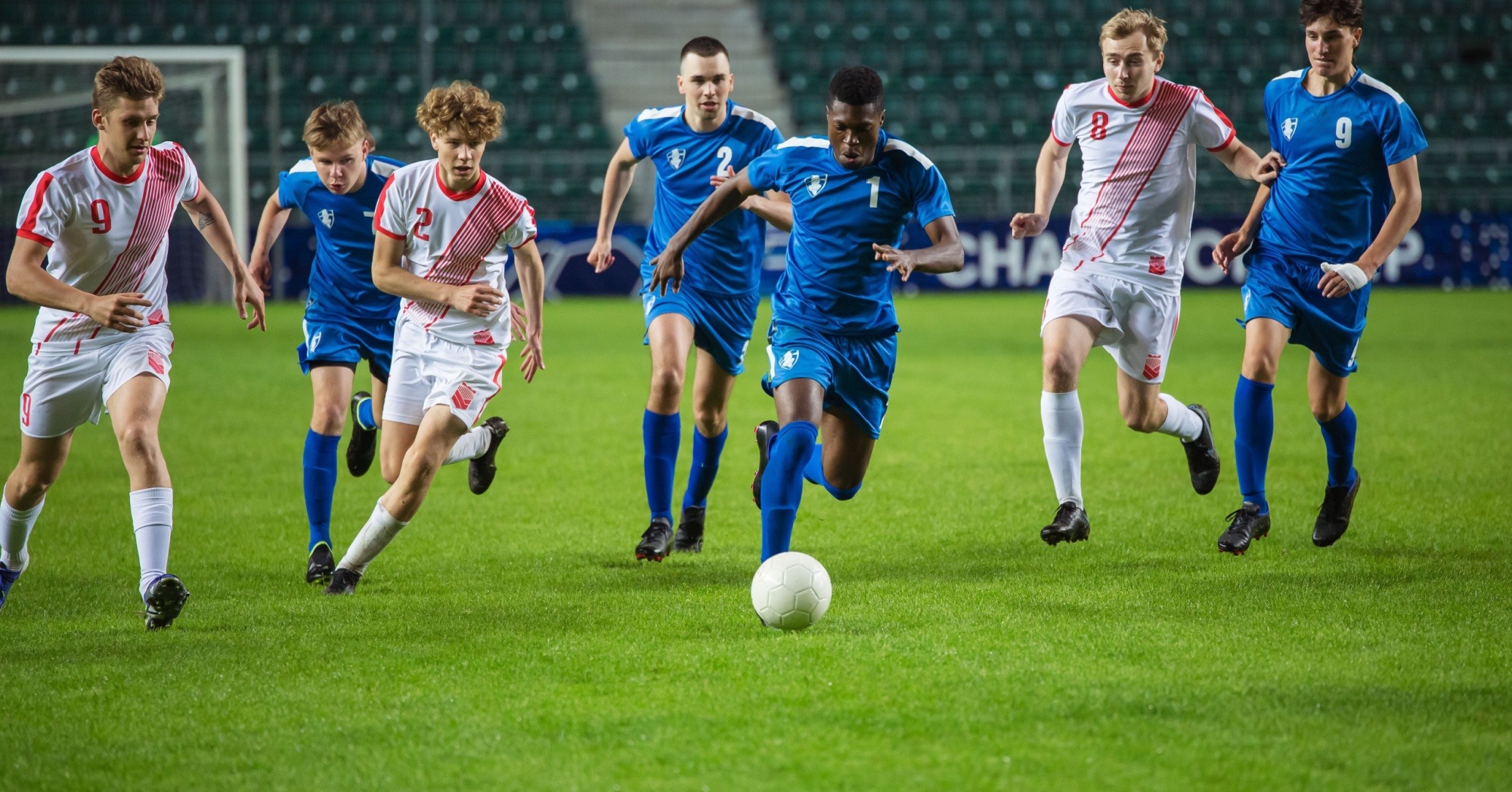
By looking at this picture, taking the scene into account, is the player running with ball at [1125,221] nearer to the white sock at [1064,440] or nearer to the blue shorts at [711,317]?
the white sock at [1064,440]

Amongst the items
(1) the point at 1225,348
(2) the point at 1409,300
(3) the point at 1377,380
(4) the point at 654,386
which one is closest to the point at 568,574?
(4) the point at 654,386

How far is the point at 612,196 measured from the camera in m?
6.67

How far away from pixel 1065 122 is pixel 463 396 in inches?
110

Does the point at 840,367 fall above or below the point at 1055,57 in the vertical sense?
below

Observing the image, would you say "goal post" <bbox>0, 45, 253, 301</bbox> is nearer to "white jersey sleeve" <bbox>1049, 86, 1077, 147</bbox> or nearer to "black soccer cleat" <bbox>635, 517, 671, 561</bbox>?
"black soccer cleat" <bbox>635, 517, 671, 561</bbox>

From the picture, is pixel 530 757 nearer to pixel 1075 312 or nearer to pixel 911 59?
pixel 1075 312

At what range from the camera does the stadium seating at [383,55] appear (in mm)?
23969

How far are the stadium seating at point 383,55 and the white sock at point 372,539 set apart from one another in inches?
710

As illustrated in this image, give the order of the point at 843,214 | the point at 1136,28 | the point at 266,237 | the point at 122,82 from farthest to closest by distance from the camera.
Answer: the point at 266,237 → the point at 1136,28 → the point at 843,214 → the point at 122,82

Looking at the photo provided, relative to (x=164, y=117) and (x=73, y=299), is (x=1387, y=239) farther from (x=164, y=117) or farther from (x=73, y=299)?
(x=164, y=117)

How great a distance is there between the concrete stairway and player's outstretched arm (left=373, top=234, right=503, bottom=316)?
2112cm

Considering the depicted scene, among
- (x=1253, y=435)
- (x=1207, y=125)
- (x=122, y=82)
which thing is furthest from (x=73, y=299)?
(x=1253, y=435)

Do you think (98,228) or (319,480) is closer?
(98,228)

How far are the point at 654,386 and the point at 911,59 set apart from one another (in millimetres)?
22352
